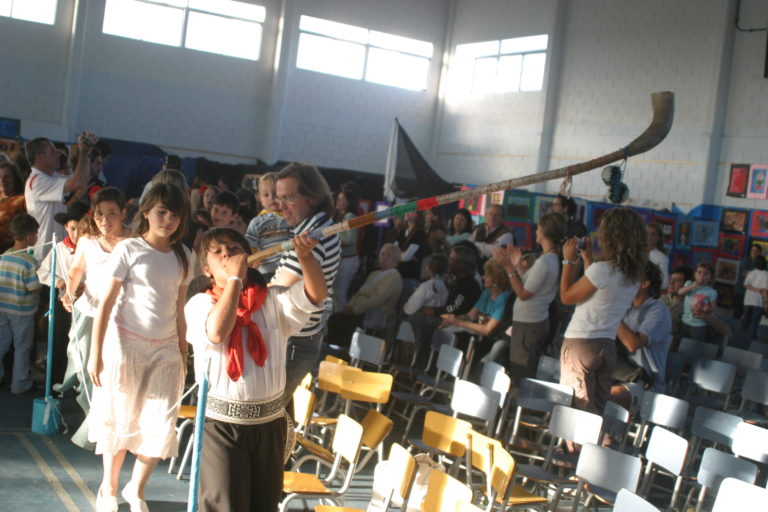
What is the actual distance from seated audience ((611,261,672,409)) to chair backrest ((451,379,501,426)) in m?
1.30

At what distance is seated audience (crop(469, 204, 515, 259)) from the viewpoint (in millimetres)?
7668

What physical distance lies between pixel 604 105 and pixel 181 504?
36.1 feet

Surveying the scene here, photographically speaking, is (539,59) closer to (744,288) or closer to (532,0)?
(532,0)

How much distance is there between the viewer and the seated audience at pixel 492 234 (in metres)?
7.67

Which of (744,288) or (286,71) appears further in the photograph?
(286,71)

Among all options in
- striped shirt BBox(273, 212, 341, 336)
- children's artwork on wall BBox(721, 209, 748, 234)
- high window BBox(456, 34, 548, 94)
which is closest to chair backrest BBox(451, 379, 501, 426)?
striped shirt BBox(273, 212, 341, 336)

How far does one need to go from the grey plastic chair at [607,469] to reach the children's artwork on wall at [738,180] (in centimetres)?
887

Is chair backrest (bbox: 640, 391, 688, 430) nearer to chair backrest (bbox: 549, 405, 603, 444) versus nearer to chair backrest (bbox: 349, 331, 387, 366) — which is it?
chair backrest (bbox: 549, 405, 603, 444)

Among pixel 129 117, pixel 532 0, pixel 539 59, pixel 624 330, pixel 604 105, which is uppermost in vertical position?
pixel 532 0

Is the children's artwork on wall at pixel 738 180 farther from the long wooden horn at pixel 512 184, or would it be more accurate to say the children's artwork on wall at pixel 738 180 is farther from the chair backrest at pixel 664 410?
the long wooden horn at pixel 512 184

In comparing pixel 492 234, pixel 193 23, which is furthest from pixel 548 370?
pixel 193 23

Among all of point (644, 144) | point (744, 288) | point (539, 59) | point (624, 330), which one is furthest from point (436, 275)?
point (539, 59)

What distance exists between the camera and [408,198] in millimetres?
10789

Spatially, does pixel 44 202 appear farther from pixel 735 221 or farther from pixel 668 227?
pixel 735 221
